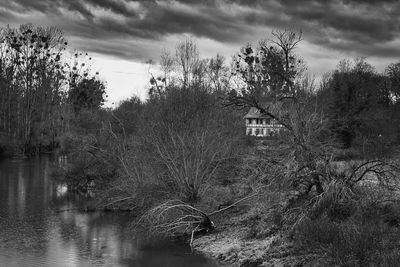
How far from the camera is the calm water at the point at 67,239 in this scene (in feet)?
69.6

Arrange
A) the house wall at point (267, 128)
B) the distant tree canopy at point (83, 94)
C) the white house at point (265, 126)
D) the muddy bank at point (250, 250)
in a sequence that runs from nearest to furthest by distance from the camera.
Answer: the muddy bank at point (250, 250) < the white house at point (265, 126) < the house wall at point (267, 128) < the distant tree canopy at point (83, 94)

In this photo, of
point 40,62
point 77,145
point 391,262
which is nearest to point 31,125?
point 40,62

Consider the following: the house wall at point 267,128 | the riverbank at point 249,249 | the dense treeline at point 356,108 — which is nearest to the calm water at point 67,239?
the riverbank at point 249,249

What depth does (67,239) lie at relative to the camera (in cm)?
2481

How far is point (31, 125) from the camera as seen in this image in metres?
74.0

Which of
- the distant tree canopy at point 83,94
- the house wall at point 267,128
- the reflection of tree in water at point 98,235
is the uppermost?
the distant tree canopy at point 83,94

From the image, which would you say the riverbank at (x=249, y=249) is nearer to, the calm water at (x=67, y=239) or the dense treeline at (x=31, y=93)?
the calm water at (x=67, y=239)

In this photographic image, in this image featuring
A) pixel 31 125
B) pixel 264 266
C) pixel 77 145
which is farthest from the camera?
pixel 31 125

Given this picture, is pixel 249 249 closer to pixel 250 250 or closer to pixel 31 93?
pixel 250 250

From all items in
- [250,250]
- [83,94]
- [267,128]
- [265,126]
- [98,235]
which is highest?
[83,94]

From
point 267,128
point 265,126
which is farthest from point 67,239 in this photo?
point 265,126

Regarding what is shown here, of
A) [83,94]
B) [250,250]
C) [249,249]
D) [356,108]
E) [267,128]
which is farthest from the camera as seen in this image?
[83,94]

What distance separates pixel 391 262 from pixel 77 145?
98.7ft

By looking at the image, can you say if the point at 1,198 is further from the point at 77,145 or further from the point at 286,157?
the point at 286,157
